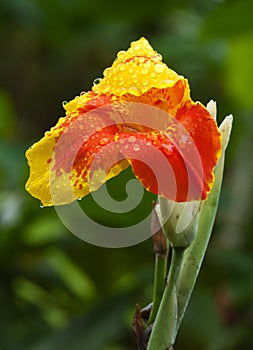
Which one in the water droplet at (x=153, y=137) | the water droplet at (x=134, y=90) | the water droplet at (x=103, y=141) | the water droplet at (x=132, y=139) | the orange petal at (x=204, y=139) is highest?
the water droplet at (x=134, y=90)

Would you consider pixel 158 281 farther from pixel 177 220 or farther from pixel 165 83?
pixel 165 83

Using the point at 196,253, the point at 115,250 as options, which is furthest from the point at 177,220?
the point at 115,250

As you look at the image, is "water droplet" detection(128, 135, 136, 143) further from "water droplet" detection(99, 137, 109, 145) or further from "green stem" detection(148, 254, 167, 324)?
"green stem" detection(148, 254, 167, 324)

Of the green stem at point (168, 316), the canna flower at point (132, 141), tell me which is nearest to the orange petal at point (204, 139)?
the canna flower at point (132, 141)

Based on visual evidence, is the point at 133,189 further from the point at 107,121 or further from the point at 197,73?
the point at 197,73

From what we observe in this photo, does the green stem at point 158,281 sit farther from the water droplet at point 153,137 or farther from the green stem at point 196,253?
the water droplet at point 153,137

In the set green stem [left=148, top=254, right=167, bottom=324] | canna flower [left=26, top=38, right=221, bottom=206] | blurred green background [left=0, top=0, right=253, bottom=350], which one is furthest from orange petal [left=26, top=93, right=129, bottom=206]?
blurred green background [left=0, top=0, right=253, bottom=350]
